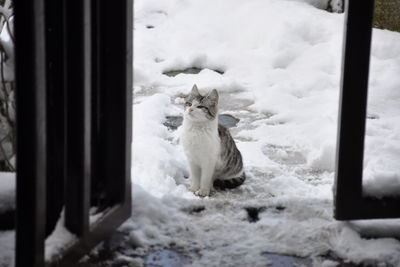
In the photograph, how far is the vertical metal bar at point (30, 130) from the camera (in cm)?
142

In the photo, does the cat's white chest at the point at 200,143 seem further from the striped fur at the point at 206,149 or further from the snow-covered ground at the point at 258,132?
the snow-covered ground at the point at 258,132

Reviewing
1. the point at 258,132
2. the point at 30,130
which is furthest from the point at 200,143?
the point at 30,130

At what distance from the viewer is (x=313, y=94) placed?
6.79 meters

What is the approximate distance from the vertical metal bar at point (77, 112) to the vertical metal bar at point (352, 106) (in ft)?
2.70

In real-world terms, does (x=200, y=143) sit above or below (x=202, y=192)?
above

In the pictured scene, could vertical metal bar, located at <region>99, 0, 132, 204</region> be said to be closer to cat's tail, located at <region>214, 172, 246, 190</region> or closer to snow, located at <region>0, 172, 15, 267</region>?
snow, located at <region>0, 172, 15, 267</region>

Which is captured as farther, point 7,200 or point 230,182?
point 230,182

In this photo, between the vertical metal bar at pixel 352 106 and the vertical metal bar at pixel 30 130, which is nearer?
the vertical metal bar at pixel 30 130

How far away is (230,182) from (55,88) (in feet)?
9.20

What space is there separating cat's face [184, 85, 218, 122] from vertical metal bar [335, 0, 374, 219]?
2334 mm

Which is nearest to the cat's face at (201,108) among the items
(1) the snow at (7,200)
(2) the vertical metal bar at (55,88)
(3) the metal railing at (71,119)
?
(3) the metal railing at (71,119)

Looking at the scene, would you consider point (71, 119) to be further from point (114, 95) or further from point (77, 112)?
point (114, 95)

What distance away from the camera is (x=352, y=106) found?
1.90 m


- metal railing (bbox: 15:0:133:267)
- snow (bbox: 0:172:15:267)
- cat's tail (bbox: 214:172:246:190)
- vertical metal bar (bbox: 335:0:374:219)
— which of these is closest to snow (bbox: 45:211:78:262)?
metal railing (bbox: 15:0:133:267)
